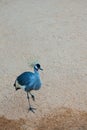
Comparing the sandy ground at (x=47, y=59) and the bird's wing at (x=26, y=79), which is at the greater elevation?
the bird's wing at (x=26, y=79)

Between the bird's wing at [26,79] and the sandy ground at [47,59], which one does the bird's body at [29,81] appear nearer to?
the bird's wing at [26,79]

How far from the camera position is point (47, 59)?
4.86 meters

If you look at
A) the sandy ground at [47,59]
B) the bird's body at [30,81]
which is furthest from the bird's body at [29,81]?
the sandy ground at [47,59]

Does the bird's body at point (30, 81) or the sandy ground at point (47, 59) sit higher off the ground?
the bird's body at point (30, 81)

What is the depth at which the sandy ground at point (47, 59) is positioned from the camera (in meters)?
3.78

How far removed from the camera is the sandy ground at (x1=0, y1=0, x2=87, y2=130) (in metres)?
3.78

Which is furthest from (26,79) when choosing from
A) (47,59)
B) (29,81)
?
Result: (47,59)

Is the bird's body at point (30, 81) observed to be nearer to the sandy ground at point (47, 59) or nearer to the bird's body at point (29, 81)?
the bird's body at point (29, 81)

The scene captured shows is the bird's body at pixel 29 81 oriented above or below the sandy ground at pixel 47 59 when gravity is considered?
above

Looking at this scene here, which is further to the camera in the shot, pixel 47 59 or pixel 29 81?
pixel 47 59

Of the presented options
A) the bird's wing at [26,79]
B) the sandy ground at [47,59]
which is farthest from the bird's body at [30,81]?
the sandy ground at [47,59]

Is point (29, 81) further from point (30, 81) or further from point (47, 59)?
point (47, 59)

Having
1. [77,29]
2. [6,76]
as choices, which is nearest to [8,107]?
[6,76]

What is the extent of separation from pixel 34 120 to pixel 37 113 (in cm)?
12
